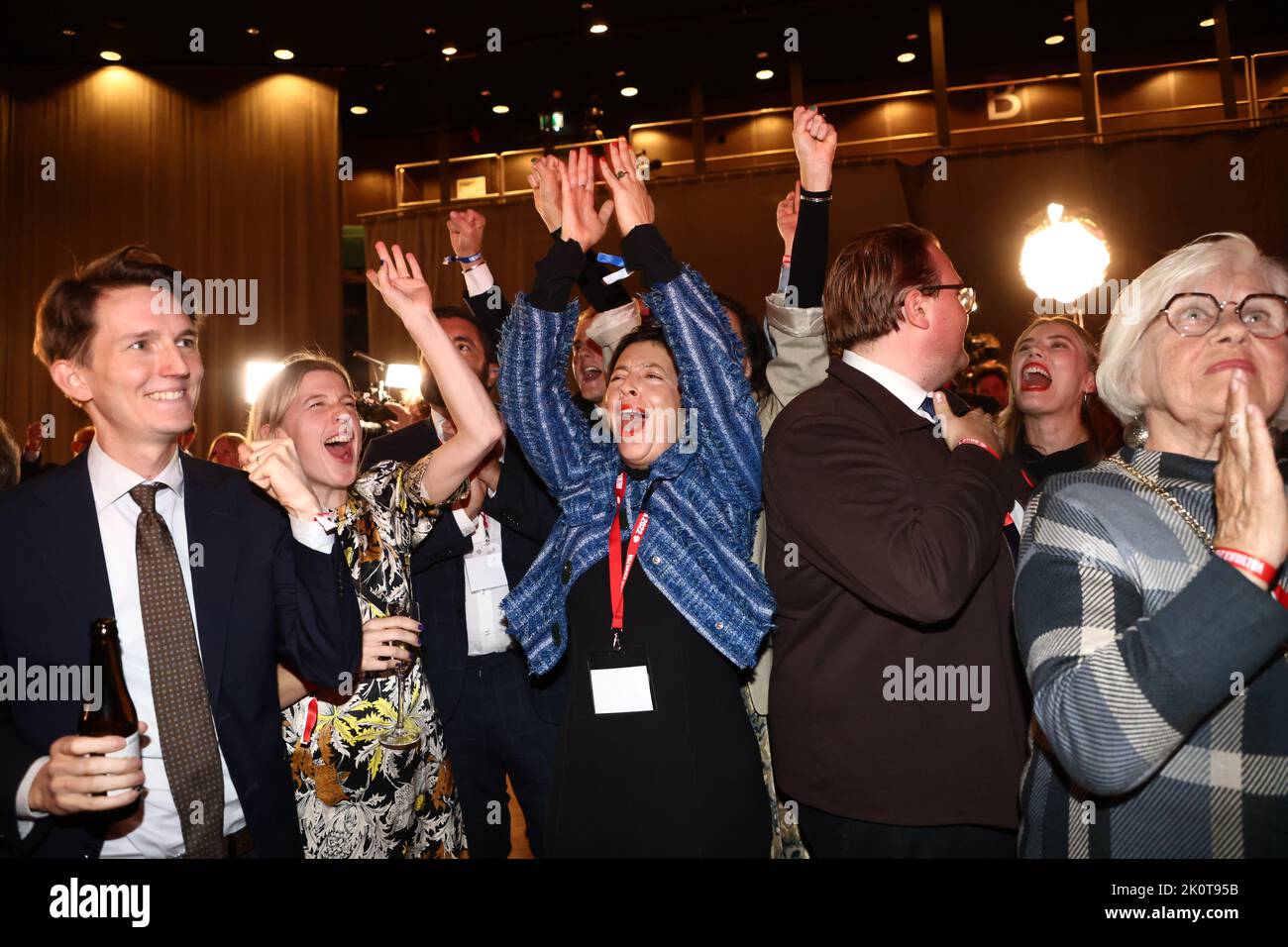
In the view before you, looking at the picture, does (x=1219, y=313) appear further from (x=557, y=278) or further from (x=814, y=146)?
(x=557, y=278)

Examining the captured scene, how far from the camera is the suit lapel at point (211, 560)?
5.48 feet

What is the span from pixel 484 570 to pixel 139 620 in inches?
50.1

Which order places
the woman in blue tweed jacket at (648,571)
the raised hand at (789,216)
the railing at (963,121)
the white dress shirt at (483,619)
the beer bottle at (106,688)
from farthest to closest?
1. the railing at (963,121)
2. the white dress shirt at (483,619)
3. the raised hand at (789,216)
4. the woman in blue tweed jacket at (648,571)
5. the beer bottle at (106,688)

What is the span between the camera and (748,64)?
36.6ft

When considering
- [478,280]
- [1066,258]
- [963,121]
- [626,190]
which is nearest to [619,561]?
[626,190]

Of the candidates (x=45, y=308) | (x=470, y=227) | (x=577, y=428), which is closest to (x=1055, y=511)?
(x=577, y=428)

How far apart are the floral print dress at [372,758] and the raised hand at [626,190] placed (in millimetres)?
969

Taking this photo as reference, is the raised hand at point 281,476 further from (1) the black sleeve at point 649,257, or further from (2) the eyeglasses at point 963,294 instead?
(2) the eyeglasses at point 963,294

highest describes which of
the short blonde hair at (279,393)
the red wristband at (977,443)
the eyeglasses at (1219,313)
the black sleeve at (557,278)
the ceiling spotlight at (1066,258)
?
the ceiling spotlight at (1066,258)

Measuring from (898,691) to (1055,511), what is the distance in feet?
1.65

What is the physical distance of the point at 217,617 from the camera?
1683 mm

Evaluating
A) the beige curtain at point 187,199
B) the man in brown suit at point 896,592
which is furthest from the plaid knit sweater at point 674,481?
the beige curtain at point 187,199
